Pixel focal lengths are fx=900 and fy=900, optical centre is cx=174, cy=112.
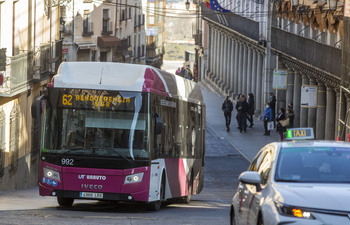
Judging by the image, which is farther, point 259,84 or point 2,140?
point 259,84

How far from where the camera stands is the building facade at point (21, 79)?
28.2 meters

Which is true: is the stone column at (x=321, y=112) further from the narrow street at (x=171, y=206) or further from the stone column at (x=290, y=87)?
the stone column at (x=290, y=87)

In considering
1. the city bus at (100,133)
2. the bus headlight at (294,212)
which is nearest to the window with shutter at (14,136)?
the city bus at (100,133)

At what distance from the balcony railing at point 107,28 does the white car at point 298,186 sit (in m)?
53.8

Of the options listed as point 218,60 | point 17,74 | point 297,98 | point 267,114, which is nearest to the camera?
point 17,74

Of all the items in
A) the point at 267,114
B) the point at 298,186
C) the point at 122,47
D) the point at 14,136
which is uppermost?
the point at 122,47

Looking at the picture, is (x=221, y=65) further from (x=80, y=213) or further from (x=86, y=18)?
(x=80, y=213)

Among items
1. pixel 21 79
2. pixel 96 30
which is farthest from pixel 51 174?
pixel 96 30

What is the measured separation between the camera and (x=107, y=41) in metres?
63.1

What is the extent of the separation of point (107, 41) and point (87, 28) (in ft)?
12.8

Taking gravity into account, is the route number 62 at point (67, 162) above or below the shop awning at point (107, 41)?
below

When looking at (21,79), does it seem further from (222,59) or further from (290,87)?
(222,59)

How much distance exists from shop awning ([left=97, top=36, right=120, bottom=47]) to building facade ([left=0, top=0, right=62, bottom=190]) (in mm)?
24597

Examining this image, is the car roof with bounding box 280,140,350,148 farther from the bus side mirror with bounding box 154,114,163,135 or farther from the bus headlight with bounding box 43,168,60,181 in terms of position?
the bus headlight with bounding box 43,168,60,181
